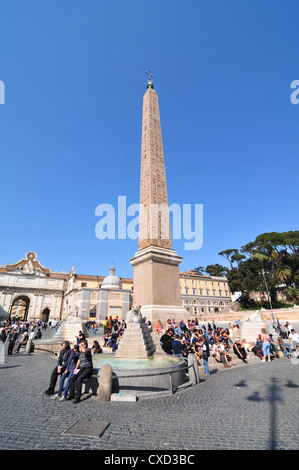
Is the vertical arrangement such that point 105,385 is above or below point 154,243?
below

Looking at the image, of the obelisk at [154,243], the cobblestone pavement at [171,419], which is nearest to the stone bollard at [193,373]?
the cobblestone pavement at [171,419]

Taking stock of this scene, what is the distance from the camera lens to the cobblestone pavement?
3191 mm

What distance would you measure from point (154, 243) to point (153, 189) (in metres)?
3.75

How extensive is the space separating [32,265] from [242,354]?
2580 inches

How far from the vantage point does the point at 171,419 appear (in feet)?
13.3

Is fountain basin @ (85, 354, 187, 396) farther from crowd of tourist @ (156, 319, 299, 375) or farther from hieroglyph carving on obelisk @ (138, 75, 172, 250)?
hieroglyph carving on obelisk @ (138, 75, 172, 250)

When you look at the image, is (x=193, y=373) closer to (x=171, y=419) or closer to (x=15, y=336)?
(x=171, y=419)

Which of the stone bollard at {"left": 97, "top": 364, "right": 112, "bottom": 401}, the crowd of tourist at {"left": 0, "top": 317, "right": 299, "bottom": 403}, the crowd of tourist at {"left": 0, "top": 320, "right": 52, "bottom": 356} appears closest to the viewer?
the stone bollard at {"left": 97, "top": 364, "right": 112, "bottom": 401}

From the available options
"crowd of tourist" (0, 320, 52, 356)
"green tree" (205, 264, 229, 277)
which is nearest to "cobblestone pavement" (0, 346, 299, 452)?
"crowd of tourist" (0, 320, 52, 356)

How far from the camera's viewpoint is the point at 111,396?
17.1 ft

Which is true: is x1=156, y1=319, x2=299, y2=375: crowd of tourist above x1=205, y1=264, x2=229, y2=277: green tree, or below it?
below

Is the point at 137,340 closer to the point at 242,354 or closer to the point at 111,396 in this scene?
the point at 111,396

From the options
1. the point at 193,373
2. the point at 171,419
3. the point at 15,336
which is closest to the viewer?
the point at 171,419

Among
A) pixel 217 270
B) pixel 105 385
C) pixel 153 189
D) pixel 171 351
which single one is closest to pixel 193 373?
pixel 171 351
